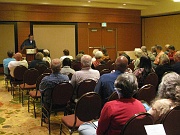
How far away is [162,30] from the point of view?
14.1m

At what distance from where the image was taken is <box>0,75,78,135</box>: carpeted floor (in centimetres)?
428

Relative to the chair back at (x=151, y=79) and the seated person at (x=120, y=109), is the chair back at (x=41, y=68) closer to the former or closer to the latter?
the chair back at (x=151, y=79)

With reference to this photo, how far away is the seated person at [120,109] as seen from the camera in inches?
85.0

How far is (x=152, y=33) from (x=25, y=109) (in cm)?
1086

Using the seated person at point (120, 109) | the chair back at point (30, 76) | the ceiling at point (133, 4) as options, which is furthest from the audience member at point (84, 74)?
the ceiling at point (133, 4)

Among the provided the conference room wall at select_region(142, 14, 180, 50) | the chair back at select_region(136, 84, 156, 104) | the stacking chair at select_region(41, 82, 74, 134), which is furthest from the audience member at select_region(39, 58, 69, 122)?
the conference room wall at select_region(142, 14, 180, 50)

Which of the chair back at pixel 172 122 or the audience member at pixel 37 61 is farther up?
the audience member at pixel 37 61

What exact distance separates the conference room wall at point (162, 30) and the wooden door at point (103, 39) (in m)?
2.18

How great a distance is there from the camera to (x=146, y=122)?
7.02ft

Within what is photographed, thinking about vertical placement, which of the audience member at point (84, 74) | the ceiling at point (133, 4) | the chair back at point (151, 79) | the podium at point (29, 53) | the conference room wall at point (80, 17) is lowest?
the chair back at point (151, 79)

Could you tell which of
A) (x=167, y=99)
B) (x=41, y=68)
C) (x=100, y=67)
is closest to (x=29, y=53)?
(x=41, y=68)

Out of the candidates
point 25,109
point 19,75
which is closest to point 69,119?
point 25,109

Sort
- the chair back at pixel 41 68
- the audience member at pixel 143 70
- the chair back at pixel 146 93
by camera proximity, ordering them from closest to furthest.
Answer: the chair back at pixel 146 93 → the audience member at pixel 143 70 → the chair back at pixel 41 68

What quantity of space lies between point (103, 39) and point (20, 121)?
9.84 m
